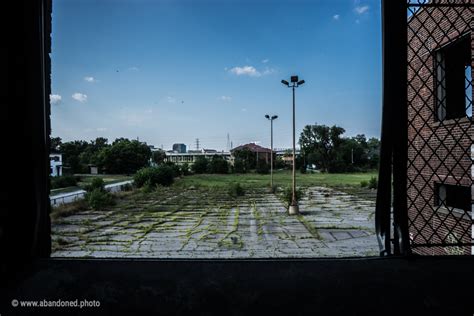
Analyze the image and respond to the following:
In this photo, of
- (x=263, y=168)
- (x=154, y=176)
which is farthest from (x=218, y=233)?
(x=263, y=168)

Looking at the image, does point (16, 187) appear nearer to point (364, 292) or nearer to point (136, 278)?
point (136, 278)

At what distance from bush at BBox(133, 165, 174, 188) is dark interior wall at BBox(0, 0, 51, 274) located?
23.7 m

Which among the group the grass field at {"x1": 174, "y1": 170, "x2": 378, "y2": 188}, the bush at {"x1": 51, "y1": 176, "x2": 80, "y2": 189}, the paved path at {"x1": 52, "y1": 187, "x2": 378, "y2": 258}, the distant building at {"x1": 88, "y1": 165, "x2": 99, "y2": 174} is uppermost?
the distant building at {"x1": 88, "y1": 165, "x2": 99, "y2": 174}

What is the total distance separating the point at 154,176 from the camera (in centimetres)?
2628

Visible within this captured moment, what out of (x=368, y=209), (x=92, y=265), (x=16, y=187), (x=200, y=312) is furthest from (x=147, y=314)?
(x=368, y=209)

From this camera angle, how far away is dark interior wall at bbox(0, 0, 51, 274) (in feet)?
4.77

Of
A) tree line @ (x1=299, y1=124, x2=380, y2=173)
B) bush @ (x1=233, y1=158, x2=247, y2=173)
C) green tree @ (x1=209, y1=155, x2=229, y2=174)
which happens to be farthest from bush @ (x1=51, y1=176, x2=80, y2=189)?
tree line @ (x1=299, y1=124, x2=380, y2=173)

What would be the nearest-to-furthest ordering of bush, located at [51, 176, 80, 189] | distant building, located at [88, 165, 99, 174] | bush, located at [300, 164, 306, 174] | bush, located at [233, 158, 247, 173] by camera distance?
1. bush, located at [51, 176, 80, 189]
2. distant building, located at [88, 165, 99, 174]
3. bush, located at [300, 164, 306, 174]
4. bush, located at [233, 158, 247, 173]

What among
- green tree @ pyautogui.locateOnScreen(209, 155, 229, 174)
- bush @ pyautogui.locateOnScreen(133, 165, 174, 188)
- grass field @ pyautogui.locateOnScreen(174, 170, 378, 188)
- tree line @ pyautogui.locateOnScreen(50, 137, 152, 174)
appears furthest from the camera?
green tree @ pyautogui.locateOnScreen(209, 155, 229, 174)

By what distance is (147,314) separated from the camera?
1.22 metres

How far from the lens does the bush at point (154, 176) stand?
25328 millimetres

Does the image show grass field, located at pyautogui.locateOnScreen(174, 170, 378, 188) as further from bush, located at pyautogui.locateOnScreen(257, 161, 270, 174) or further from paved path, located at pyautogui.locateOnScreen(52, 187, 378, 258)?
paved path, located at pyautogui.locateOnScreen(52, 187, 378, 258)

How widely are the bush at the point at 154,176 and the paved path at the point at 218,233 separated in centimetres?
1056

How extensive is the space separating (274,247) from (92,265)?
6755 mm
